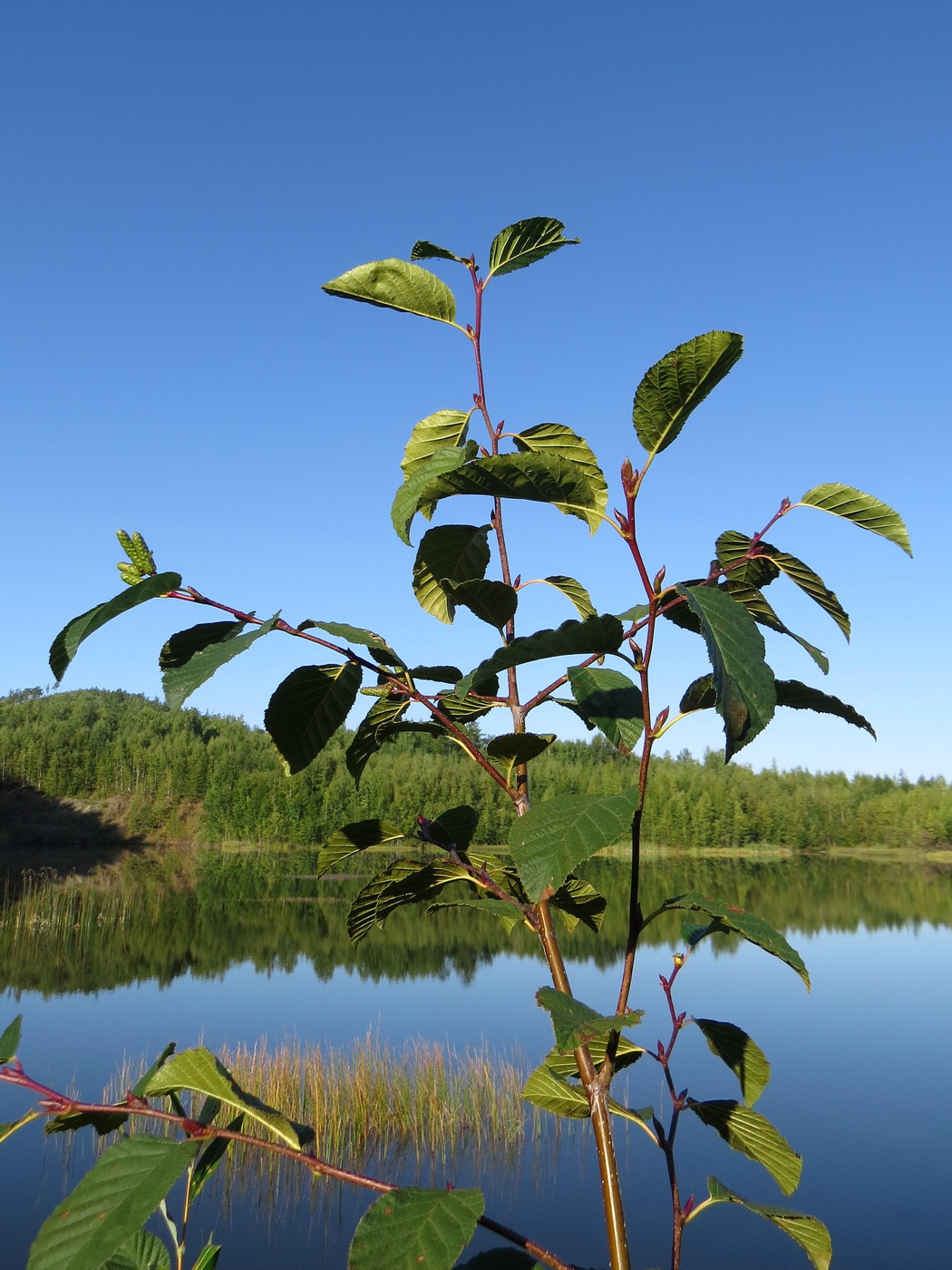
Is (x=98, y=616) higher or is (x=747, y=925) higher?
(x=98, y=616)

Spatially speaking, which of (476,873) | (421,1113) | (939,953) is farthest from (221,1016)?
(939,953)

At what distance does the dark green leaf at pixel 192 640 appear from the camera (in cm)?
62

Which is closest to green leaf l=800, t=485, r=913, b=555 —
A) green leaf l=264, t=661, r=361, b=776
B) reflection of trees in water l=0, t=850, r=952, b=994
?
green leaf l=264, t=661, r=361, b=776

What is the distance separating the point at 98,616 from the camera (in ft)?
1.85

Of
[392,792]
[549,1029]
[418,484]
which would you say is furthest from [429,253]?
[392,792]

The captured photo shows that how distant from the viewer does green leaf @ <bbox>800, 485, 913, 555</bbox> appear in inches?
25.4

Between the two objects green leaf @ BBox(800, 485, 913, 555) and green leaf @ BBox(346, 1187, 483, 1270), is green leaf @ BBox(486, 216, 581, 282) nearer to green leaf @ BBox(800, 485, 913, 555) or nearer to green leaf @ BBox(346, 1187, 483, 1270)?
green leaf @ BBox(800, 485, 913, 555)

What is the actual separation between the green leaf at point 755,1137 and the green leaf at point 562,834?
310 mm

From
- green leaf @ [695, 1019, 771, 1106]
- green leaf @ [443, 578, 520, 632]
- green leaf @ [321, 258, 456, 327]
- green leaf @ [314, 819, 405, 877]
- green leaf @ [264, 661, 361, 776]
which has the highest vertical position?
green leaf @ [321, 258, 456, 327]

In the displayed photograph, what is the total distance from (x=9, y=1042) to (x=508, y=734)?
16.3 inches

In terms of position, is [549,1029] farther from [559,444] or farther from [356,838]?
[559,444]

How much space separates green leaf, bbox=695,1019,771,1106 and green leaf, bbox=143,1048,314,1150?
1.07 feet

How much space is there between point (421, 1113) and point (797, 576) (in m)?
7.34

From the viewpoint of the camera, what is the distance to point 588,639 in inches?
22.9
